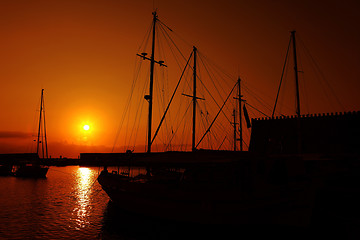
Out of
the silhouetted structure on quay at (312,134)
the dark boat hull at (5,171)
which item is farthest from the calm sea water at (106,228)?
the dark boat hull at (5,171)

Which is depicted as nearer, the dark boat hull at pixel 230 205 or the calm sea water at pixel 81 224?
the dark boat hull at pixel 230 205

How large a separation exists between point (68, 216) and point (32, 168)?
3788cm

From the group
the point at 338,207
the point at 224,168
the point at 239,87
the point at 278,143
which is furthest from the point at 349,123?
the point at 224,168

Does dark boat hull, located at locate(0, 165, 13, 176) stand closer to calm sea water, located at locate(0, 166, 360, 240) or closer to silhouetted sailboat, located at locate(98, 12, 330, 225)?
calm sea water, located at locate(0, 166, 360, 240)

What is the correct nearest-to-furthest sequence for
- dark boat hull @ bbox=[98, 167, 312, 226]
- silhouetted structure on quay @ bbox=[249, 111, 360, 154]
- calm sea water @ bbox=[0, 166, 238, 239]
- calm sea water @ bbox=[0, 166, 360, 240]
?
dark boat hull @ bbox=[98, 167, 312, 226] → calm sea water @ bbox=[0, 166, 360, 240] → calm sea water @ bbox=[0, 166, 238, 239] → silhouetted structure on quay @ bbox=[249, 111, 360, 154]

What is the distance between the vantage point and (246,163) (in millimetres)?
14008

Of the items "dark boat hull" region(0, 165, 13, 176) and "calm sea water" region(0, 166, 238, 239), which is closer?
"calm sea water" region(0, 166, 238, 239)

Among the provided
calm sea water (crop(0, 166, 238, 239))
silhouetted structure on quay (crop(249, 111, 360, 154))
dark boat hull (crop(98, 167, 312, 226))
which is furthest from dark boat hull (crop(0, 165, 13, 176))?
dark boat hull (crop(98, 167, 312, 226))

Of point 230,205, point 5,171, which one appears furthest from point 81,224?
point 5,171

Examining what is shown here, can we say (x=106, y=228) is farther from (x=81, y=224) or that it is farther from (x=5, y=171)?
(x=5, y=171)

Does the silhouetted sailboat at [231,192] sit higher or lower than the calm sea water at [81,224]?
higher

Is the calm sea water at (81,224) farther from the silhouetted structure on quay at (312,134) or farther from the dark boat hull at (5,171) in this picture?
the dark boat hull at (5,171)

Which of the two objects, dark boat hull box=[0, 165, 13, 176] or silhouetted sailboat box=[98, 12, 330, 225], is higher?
silhouetted sailboat box=[98, 12, 330, 225]

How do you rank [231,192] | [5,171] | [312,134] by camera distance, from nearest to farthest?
[231,192]
[312,134]
[5,171]
